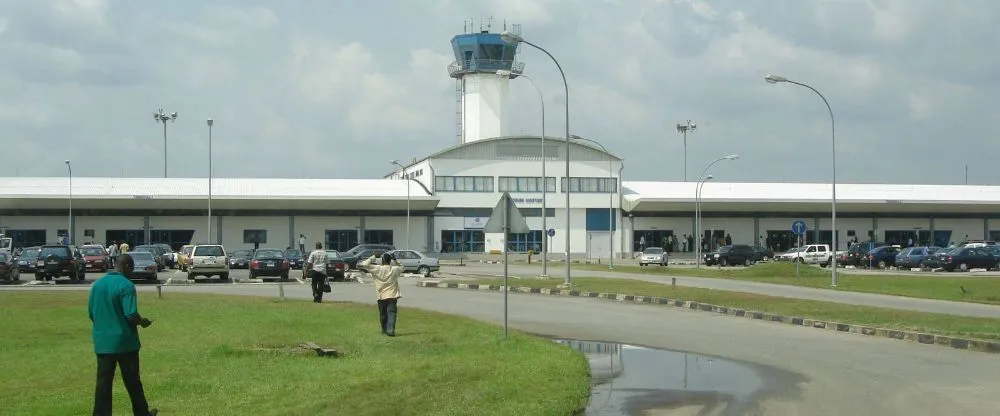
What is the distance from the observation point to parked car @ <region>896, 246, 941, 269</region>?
61.8 meters

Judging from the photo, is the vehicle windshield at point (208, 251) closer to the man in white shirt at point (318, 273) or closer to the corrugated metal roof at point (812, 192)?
the man in white shirt at point (318, 273)

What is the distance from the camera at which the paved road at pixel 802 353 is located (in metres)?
12.3

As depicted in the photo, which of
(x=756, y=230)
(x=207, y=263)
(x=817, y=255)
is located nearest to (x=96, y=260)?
(x=207, y=263)

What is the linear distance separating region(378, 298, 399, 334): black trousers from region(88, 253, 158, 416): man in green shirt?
915 centimetres

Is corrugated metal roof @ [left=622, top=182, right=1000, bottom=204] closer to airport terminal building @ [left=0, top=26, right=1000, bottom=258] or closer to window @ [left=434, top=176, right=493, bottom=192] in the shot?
airport terminal building @ [left=0, top=26, right=1000, bottom=258]

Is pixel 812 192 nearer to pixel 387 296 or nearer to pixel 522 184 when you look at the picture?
pixel 522 184

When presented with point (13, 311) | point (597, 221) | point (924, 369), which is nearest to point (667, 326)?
point (924, 369)

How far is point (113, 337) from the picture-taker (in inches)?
401

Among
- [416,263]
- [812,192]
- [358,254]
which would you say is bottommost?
[416,263]

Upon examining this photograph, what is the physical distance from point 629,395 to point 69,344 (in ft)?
31.8

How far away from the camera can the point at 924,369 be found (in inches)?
610

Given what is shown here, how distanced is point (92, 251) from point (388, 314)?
121 ft

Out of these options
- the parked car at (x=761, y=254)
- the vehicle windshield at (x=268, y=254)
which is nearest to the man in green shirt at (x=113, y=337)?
the vehicle windshield at (x=268, y=254)

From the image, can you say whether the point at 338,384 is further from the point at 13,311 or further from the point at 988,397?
the point at 13,311
